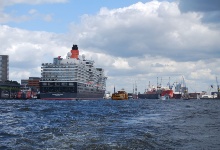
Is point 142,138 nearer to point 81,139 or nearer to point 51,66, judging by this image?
point 81,139

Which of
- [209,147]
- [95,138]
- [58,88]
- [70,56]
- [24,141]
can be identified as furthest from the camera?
[70,56]

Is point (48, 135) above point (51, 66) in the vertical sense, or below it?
below

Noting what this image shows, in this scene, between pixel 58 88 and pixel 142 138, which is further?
pixel 58 88

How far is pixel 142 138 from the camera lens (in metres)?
23.2

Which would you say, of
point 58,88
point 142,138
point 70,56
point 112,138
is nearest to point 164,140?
point 142,138

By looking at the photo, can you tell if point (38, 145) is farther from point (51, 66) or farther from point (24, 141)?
point (51, 66)

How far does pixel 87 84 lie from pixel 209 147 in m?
A: 159

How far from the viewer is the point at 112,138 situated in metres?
22.7

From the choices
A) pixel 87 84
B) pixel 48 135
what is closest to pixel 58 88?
pixel 87 84

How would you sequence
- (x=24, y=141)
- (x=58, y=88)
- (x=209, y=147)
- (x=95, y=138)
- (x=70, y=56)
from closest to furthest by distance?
(x=209, y=147)
(x=24, y=141)
(x=95, y=138)
(x=58, y=88)
(x=70, y=56)

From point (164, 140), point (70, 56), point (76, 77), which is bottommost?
point (164, 140)

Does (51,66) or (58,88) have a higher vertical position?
(51,66)

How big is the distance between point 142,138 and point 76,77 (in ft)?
457

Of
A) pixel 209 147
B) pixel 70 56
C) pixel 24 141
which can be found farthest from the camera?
pixel 70 56
